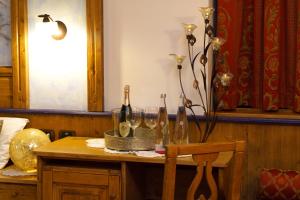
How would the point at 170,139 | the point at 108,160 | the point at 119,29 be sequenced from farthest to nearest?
1. the point at 119,29
2. the point at 170,139
3. the point at 108,160

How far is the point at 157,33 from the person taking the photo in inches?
110

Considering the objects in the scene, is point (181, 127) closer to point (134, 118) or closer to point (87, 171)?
point (134, 118)

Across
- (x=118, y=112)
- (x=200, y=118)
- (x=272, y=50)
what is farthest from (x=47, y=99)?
(x=272, y=50)

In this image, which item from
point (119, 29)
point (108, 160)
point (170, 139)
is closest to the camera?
point (108, 160)

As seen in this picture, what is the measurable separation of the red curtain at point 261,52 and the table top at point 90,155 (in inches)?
19.7

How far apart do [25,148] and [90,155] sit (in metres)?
0.51

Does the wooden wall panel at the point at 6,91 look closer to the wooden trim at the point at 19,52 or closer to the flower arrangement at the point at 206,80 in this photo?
the wooden trim at the point at 19,52

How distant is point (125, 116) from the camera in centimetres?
265

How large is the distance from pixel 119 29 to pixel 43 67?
0.58m

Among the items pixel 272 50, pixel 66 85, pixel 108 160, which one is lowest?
pixel 108 160

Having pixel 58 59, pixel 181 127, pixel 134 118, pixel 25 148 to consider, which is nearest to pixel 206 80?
pixel 181 127

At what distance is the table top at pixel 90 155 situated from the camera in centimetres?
234

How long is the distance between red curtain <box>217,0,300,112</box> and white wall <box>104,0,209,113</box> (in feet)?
0.69

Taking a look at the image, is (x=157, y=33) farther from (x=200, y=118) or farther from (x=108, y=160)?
(x=108, y=160)
